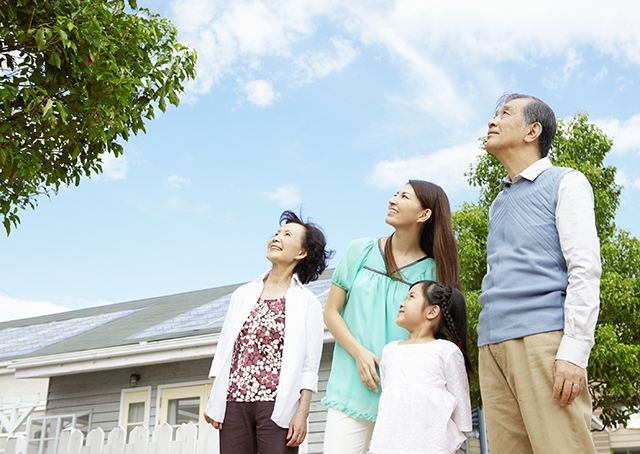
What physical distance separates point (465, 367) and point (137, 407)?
8200 mm

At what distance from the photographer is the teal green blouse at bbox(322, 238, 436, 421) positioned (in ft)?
8.98

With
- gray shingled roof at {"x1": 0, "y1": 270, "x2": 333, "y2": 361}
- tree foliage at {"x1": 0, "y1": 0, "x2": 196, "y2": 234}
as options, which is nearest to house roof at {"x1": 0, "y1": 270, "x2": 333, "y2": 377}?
gray shingled roof at {"x1": 0, "y1": 270, "x2": 333, "y2": 361}

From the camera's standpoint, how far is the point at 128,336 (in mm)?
9961

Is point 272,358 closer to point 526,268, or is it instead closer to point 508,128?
point 526,268

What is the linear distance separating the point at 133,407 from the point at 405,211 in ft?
26.7

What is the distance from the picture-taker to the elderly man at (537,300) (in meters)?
1.99

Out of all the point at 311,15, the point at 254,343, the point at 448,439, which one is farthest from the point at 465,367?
the point at 311,15

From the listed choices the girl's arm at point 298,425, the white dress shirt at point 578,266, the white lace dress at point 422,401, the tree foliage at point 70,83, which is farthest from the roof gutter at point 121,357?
the white dress shirt at point 578,266

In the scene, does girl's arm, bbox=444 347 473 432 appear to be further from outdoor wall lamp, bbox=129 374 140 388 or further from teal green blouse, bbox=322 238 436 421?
outdoor wall lamp, bbox=129 374 140 388

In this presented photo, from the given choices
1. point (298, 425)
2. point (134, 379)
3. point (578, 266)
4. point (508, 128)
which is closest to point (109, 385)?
point (134, 379)

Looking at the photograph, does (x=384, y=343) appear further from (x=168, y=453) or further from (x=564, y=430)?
(x=168, y=453)

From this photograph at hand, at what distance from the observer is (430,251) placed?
123 inches

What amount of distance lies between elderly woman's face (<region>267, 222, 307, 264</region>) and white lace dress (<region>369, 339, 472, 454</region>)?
3.65ft

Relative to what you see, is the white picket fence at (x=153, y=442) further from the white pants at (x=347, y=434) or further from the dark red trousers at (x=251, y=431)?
the white pants at (x=347, y=434)
